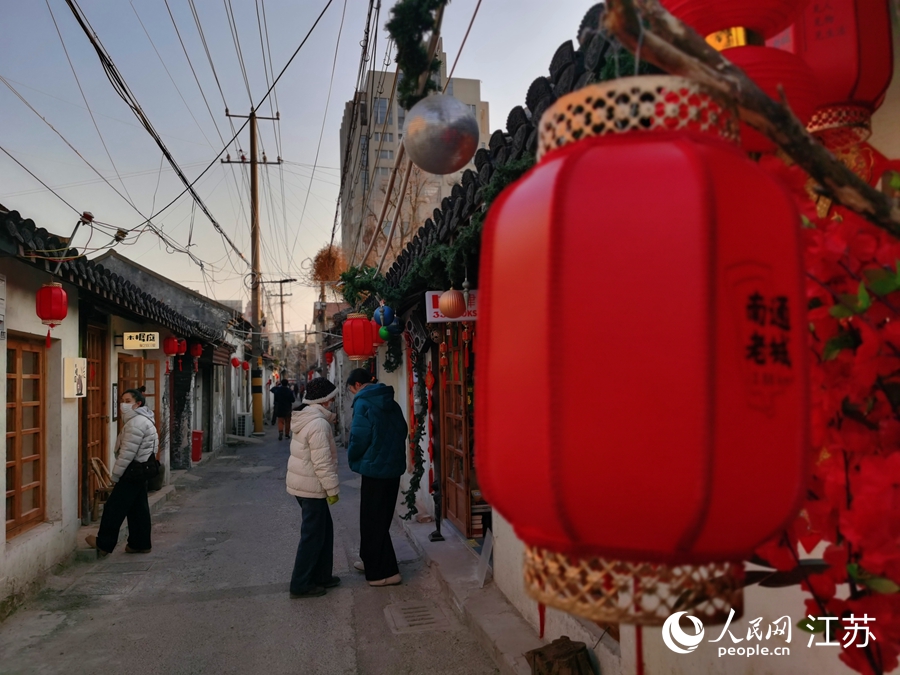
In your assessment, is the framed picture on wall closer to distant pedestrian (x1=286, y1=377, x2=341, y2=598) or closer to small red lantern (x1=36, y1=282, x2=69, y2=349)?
small red lantern (x1=36, y1=282, x2=69, y2=349)

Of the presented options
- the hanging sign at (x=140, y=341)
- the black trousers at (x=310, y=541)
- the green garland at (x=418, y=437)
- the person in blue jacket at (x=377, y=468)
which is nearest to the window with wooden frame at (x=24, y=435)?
the black trousers at (x=310, y=541)

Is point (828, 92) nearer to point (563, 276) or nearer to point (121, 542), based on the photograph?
point (563, 276)

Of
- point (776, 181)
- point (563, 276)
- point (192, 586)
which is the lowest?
point (192, 586)

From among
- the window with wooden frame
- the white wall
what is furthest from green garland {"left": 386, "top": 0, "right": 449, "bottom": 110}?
the window with wooden frame

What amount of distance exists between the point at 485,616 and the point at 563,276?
502cm

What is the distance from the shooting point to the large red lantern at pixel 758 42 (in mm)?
2164

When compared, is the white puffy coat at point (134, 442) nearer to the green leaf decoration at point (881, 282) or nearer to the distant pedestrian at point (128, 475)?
the distant pedestrian at point (128, 475)

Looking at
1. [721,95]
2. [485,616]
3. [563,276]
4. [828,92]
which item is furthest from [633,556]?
[485,616]

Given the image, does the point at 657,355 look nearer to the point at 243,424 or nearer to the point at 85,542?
the point at 85,542

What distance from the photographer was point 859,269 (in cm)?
160

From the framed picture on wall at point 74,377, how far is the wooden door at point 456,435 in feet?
14.9

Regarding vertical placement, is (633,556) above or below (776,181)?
below

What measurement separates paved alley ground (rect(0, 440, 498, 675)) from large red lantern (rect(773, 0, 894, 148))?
4.32 metres

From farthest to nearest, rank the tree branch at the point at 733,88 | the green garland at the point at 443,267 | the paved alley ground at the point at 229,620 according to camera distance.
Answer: the paved alley ground at the point at 229,620
the green garland at the point at 443,267
the tree branch at the point at 733,88
